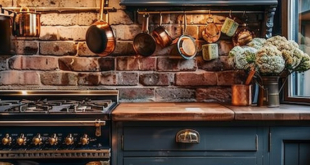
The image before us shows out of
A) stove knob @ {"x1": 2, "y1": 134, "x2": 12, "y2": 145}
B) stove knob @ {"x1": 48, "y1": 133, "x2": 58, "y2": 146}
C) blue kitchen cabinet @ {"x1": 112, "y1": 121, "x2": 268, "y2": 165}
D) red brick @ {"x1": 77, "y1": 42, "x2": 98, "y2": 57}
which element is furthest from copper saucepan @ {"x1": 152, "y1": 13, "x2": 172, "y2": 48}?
stove knob @ {"x1": 2, "y1": 134, "x2": 12, "y2": 145}

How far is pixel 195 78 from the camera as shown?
1977mm

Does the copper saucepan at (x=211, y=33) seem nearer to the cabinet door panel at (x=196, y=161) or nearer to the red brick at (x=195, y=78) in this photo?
the red brick at (x=195, y=78)

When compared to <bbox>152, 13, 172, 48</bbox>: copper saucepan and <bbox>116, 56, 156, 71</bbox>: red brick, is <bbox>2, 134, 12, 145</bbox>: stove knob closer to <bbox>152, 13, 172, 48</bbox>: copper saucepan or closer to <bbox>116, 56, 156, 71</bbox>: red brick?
<bbox>116, 56, 156, 71</bbox>: red brick

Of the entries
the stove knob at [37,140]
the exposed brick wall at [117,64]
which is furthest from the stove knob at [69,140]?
the exposed brick wall at [117,64]

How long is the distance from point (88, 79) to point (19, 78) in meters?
0.41

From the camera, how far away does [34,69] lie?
1981 millimetres

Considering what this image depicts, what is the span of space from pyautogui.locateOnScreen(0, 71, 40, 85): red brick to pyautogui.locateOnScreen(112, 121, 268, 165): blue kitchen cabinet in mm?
773

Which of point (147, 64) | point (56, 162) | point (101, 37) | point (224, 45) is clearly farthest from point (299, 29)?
point (56, 162)

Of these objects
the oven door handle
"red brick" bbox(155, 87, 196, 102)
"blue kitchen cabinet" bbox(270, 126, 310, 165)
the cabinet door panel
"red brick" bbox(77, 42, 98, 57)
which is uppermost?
"red brick" bbox(77, 42, 98, 57)

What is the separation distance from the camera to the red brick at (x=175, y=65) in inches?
77.9

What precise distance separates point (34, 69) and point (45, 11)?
35cm

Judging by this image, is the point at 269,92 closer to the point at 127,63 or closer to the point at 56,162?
the point at 127,63

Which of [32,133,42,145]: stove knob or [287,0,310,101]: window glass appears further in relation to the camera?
[287,0,310,101]: window glass

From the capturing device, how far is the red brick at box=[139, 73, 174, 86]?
1.98 meters
